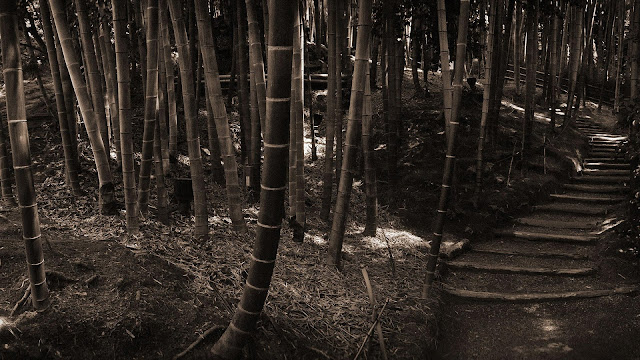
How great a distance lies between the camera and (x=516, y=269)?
540cm

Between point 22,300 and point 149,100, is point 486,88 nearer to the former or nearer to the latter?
point 149,100

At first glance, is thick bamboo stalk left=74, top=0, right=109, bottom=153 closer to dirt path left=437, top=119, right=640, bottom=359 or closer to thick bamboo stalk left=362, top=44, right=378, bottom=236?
thick bamboo stalk left=362, top=44, right=378, bottom=236

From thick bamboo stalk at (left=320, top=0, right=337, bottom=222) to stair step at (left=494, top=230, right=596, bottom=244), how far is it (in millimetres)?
2277

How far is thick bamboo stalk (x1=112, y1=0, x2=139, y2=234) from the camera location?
3355mm

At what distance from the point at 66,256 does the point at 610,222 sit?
601cm

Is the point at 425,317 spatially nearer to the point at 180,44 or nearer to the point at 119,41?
the point at 180,44

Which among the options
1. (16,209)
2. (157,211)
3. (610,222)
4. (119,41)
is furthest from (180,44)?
(610,222)

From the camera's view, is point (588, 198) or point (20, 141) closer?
point (20, 141)

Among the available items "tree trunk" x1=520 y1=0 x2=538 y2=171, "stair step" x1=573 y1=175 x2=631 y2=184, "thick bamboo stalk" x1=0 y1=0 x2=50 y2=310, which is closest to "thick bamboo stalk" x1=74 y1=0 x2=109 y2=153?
"thick bamboo stalk" x1=0 y1=0 x2=50 y2=310

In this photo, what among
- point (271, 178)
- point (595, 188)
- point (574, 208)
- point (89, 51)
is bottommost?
point (574, 208)

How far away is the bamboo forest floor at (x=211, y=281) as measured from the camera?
2715 mm

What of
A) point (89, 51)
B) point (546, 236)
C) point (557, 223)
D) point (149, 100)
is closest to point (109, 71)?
point (89, 51)

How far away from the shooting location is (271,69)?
222 centimetres

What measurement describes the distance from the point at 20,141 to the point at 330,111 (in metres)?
3.40
